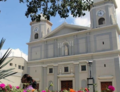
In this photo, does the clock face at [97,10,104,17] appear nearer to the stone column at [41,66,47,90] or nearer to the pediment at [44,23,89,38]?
the pediment at [44,23,89,38]

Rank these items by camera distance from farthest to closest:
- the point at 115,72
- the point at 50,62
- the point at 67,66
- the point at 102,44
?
1. the point at 50,62
2. the point at 67,66
3. the point at 102,44
4. the point at 115,72

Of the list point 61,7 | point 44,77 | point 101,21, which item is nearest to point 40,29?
point 44,77

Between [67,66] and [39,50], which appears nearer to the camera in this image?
[67,66]

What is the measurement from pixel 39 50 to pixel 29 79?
2280cm

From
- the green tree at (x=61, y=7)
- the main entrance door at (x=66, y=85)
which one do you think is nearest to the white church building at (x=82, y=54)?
the main entrance door at (x=66, y=85)

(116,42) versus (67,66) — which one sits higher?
(116,42)

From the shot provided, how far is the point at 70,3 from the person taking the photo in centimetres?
727

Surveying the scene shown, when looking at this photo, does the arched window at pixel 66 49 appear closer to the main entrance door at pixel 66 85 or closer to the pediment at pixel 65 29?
the pediment at pixel 65 29

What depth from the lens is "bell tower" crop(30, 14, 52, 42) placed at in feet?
94.7

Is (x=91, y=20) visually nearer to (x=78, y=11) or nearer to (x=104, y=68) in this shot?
(x=104, y=68)

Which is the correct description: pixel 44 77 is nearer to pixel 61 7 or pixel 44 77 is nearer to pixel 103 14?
pixel 103 14

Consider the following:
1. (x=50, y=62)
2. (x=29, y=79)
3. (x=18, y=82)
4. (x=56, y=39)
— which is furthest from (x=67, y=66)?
(x=29, y=79)

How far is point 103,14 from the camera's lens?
2338 cm

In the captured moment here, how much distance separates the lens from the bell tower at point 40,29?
28.9 m
